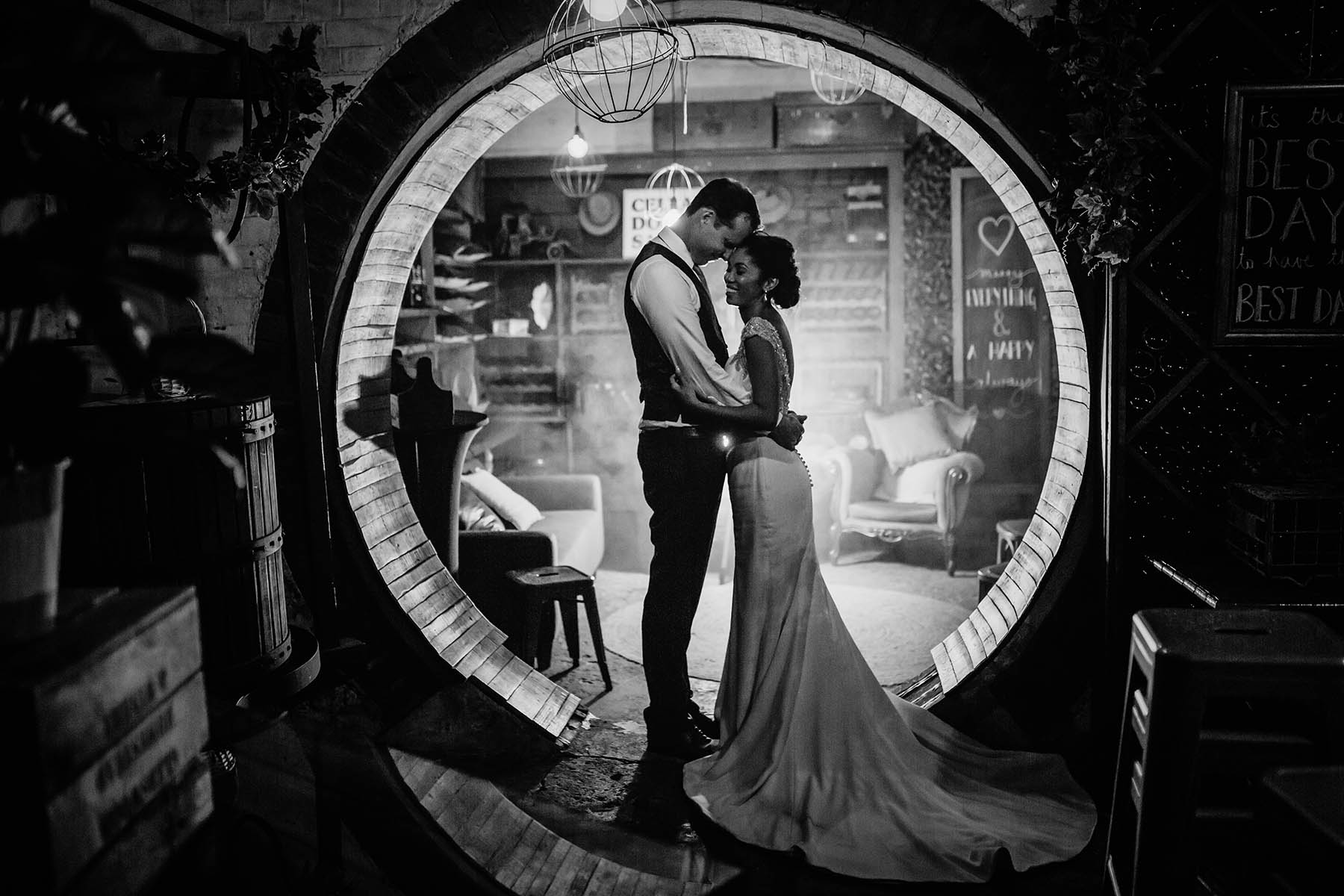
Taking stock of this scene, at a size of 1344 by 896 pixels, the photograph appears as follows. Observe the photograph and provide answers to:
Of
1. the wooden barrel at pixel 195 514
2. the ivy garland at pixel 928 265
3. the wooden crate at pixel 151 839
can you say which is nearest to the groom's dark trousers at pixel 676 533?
the wooden barrel at pixel 195 514

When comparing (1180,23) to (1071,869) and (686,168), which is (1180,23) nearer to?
(1071,869)

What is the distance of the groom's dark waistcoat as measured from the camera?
3.52 metres

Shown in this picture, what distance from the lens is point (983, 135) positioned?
3.19 metres

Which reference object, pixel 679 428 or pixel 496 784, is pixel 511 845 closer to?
pixel 496 784

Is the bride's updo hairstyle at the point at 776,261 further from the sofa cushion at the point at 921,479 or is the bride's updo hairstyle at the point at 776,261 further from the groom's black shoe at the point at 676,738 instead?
the sofa cushion at the point at 921,479

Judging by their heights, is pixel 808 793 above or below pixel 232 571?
below

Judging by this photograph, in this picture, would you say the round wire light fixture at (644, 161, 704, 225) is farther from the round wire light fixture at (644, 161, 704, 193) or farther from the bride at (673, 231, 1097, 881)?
the bride at (673, 231, 1097, 881)

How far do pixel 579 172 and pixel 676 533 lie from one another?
5.00 m

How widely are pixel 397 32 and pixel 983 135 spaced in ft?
6.37

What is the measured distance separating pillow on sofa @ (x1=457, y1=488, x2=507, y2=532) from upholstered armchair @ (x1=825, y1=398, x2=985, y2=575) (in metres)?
2.50

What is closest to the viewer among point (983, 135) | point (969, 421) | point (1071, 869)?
point (1071, 869)

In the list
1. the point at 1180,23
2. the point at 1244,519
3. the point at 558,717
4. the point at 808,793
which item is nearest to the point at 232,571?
the point at 558,717

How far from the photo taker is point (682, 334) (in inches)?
136

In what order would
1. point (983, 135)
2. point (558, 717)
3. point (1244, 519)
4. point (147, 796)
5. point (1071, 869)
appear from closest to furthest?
1. point (147, 796)
2. point (1071, 869)
3. point (1244, 519)
4. point (983, 135)
5. point (558, 717)
